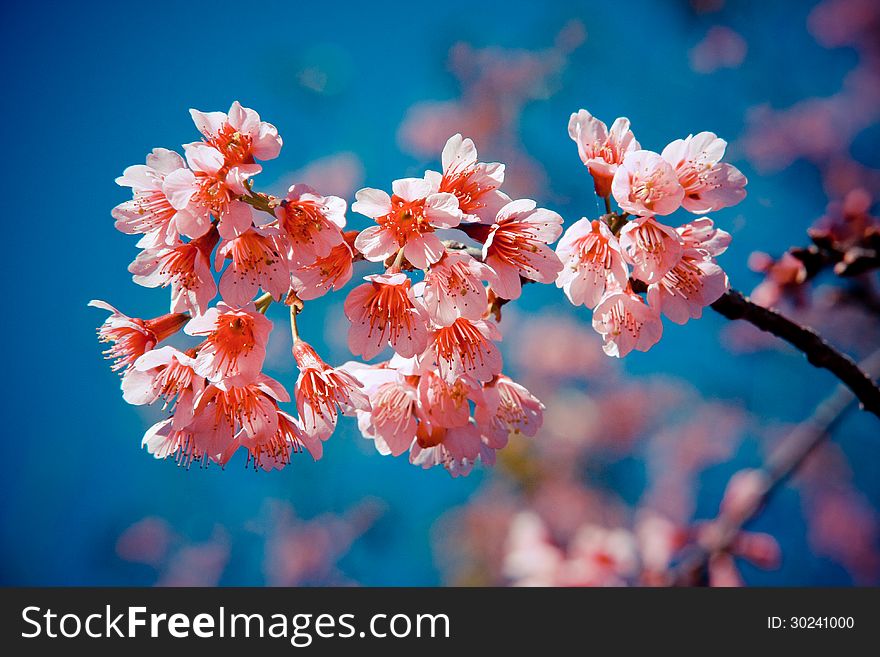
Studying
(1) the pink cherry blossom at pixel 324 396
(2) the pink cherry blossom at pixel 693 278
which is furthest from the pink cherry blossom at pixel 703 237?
(1) the pink cherry blossom at pixel 324 396

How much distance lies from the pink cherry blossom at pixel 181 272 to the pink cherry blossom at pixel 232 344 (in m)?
0.04

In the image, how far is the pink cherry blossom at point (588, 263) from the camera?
2.52 feet

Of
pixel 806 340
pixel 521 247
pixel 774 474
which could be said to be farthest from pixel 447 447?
pixel 774 474

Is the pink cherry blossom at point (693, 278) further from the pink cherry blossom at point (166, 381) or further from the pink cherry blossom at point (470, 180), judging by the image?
the pink cherry blossom at point (166, 381)

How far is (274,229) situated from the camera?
2.30 ft

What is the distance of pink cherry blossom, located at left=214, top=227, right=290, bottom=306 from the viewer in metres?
0.71

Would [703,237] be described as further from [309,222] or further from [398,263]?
[309,222]

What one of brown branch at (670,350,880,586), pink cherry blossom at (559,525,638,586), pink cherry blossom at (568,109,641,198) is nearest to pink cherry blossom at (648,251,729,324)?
pink cherry blossom at (568,109,641,198)

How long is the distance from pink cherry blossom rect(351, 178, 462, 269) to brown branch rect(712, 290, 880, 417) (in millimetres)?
401

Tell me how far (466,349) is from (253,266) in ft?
0.93

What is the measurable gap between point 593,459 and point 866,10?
306 centimetres

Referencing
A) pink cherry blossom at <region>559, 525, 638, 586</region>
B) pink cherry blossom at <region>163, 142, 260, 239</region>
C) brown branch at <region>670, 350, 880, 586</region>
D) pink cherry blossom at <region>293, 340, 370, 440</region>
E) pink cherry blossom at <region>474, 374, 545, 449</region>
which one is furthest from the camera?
pink cherry blossom at <region>559, 525, 638, 586</region>

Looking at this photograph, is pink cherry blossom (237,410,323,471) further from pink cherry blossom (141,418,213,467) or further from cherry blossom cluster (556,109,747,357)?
cherry blossom cluster (556,109,747,357)

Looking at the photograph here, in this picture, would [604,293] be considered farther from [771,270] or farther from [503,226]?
A: [771,270]
